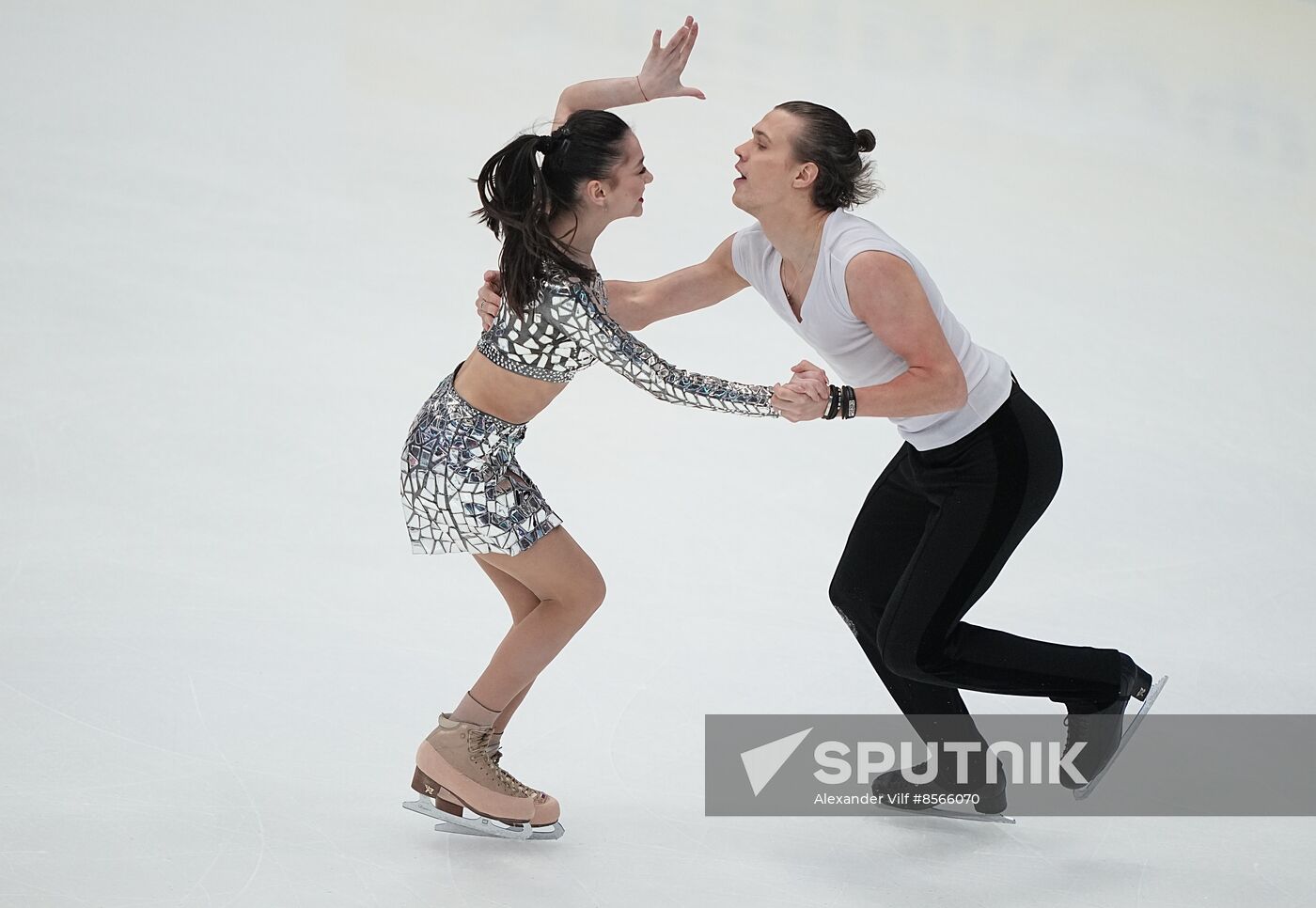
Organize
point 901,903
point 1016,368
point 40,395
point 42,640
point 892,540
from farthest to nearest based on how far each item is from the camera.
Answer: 1. point 1016,368
2. point 40,395
3. point 42,640
4. point 892,540
5. point 901,903

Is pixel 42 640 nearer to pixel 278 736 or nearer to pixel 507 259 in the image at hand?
pixel 278 736

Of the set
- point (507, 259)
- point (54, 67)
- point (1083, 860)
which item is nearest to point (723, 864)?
point (1083, 860)

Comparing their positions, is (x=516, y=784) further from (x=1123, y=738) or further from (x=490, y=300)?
(x=1123, y=738)

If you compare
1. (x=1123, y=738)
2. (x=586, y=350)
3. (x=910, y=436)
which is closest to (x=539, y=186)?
(x=586, y=350)

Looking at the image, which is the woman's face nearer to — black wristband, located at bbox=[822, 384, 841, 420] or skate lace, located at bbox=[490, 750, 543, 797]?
black wristband, located at bbox=[822, 384, 841, 420]

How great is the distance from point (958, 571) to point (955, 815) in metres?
0.55

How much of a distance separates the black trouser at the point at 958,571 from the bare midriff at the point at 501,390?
2.52 ft

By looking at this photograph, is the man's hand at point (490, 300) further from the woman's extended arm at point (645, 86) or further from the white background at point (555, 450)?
the white background at point (555, 450)

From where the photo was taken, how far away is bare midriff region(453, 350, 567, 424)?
265 cm

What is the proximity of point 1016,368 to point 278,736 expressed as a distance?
3.42m

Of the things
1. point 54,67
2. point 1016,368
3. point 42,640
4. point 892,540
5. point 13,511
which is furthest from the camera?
point 54,67

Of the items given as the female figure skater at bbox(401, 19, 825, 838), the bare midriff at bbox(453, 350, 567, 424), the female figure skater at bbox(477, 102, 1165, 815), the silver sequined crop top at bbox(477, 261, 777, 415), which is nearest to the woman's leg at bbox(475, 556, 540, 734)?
the female figure skater at bbox(401, 19, 825, 838)

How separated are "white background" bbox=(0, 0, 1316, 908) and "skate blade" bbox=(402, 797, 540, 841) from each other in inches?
1.6

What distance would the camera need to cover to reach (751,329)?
5656 mm
